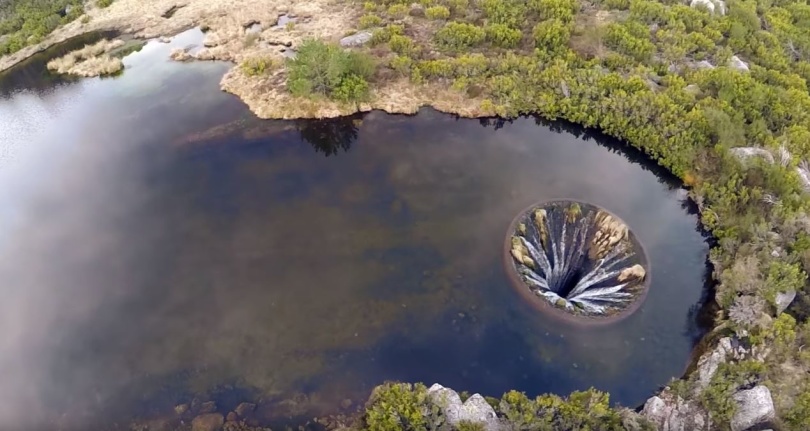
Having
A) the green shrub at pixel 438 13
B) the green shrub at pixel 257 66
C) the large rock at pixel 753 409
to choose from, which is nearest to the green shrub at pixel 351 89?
the green shrub at pixel 257 66

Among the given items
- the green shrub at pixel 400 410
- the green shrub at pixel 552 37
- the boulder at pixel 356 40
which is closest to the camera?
the green shrub at pixel 400 410

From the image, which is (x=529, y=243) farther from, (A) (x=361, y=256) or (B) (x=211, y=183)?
(B) (x=211, y=183)

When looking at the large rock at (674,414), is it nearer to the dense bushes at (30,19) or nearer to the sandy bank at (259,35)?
the sandy bank at (259,35)

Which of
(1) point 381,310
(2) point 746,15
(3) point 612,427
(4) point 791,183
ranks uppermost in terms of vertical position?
(2) point 746,15

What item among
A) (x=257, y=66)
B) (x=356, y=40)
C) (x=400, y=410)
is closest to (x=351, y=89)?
(x=356, y=40)

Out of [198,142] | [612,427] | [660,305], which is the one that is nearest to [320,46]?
[198,142]

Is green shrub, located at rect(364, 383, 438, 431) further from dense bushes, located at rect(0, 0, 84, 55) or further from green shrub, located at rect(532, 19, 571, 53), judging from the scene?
dense bushes, located at rect(0, 0, 84, 55)

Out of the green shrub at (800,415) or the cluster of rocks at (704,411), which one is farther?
the cluster of rocks at (704,411)

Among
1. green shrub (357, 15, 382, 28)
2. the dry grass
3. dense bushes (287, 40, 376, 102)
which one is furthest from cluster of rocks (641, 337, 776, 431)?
the dry grass
